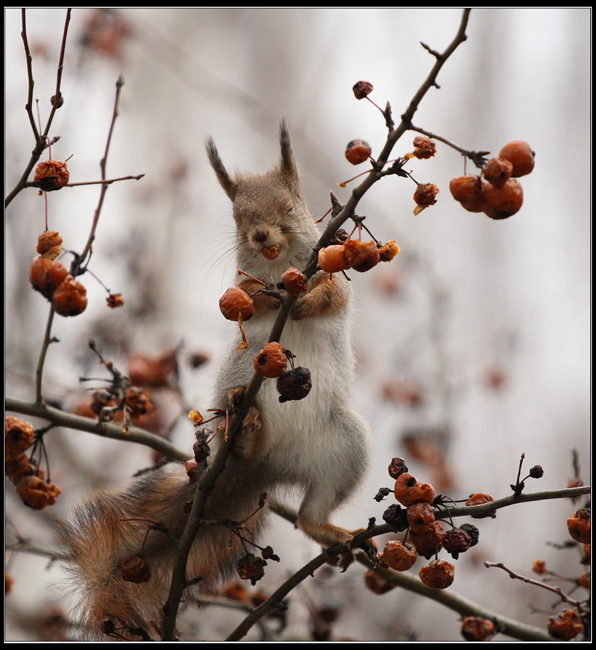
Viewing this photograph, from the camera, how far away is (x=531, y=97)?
815 centimetres

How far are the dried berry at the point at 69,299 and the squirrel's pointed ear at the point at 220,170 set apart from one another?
1.14m

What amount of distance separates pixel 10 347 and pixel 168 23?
5.96m

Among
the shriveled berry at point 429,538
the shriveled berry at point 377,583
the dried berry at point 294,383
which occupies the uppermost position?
the dried berry at point 294,383

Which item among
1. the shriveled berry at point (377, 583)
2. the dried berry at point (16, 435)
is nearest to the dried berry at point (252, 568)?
the shriveled berry at point (377, 583)

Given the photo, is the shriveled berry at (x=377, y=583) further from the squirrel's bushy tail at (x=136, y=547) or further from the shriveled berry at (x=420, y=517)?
the shriveled berry at (x=420, y=517)

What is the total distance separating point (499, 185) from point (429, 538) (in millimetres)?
834

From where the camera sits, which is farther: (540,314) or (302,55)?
(302,55)

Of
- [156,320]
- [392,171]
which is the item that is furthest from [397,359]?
[392,171]

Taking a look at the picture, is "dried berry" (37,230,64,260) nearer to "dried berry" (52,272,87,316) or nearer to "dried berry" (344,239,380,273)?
"dried berry" (52,272,87,316)

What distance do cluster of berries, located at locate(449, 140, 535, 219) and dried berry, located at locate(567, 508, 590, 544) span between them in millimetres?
784

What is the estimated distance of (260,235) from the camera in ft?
7.53

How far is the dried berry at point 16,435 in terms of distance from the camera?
1755mm

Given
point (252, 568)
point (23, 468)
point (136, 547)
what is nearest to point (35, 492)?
point (23, 468)

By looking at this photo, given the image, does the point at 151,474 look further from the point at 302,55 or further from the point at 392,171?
the point at 302,55
